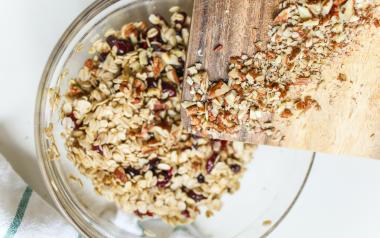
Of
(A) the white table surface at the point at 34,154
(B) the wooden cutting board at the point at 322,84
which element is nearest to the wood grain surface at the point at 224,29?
(B) the wooden cutting board at the point at 322,84

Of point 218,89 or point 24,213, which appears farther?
point 24,213

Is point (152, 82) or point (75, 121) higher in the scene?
point (152, 82)

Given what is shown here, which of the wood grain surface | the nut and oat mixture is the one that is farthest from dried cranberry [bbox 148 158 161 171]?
the wood grain surface

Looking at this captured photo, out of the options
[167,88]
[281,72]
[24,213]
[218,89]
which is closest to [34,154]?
[24,213]

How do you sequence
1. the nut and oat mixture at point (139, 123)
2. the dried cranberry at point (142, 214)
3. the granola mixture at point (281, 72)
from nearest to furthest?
the granola mixture at point (281, 72) → the nut and oat mixture at point (139, 123) → the dried cranberry at point (142, 214)

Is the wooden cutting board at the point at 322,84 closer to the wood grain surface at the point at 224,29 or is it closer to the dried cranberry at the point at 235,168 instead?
the wood grain surface at the point at 224,29

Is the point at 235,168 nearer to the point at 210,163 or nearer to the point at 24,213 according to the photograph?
the point at 210,163

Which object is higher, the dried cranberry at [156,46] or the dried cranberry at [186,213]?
the dried cranberry at [156,46]
